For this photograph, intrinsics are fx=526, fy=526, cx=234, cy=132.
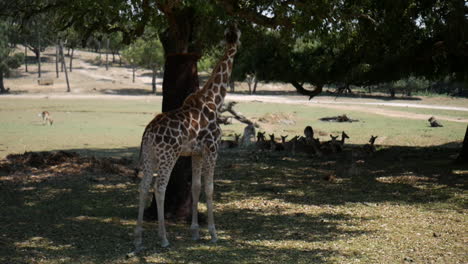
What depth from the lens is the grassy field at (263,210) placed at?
7.96 m

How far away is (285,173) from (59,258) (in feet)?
30.7

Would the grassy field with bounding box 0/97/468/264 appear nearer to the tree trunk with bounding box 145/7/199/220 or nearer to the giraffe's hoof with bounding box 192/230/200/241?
the giraffe's hoof with bounding box 192/230/200/241

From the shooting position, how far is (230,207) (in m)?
11.5

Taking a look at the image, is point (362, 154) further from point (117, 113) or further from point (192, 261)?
point (117, 113)

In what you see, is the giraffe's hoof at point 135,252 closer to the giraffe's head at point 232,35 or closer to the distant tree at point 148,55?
the giraffe's head at point 232,35

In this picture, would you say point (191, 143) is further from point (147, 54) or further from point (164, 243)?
point (147, 54)

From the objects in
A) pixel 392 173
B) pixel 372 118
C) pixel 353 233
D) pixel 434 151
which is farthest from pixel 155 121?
pixel 372 118

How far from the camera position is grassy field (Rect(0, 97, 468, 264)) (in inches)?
313

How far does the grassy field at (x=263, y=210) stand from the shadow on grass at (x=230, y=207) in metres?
0.02

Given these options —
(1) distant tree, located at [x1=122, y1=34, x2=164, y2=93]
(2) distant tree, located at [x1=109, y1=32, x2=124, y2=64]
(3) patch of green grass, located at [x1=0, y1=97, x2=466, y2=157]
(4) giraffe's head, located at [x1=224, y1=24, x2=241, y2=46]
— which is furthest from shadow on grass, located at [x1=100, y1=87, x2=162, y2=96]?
(4) giraffe's head, located at [x1=224, y1=24, x2=241, y2=46]

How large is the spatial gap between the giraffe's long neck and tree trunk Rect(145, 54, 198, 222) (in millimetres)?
712

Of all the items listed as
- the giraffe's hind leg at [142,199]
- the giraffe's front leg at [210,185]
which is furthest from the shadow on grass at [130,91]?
the giraffe's hind leg at [142,199]

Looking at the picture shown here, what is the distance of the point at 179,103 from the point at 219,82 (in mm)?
1051

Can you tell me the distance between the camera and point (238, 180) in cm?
1478
